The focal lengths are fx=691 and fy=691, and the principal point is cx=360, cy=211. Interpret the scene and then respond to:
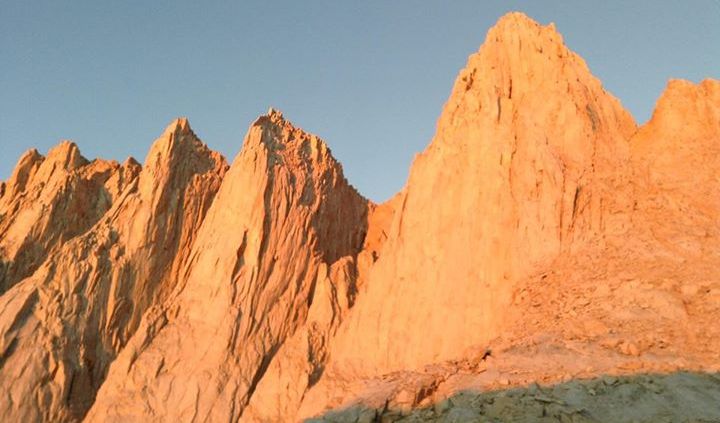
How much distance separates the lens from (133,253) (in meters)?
23.0

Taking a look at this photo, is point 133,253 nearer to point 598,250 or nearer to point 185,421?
point 185,421

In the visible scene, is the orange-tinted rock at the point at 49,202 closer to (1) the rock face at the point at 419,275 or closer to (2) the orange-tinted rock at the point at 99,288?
(1) the rock face at the point at 419,275

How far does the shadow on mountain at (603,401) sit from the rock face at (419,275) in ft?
0.54

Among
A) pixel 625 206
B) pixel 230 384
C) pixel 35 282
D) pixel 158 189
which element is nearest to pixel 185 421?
pixel 230 384

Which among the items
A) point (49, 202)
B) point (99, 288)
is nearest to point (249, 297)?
point (99, 288)

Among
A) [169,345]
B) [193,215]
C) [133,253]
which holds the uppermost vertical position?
[193,215]

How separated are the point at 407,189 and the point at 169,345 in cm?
890

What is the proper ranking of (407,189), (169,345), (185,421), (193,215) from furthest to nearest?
1. (193,215)
2. (407,189)
3. (169,345)
4. (185,421)

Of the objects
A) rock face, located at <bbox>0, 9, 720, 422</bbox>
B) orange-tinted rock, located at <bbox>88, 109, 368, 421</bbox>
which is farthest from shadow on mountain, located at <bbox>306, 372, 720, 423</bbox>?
orange-tinted rock, located at <bbox>88, 109, 368, 421</bbox>

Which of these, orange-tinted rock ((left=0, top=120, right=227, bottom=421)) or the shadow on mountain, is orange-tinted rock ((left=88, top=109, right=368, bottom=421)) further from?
the shadow on mountain

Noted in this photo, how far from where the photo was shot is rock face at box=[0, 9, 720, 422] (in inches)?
637

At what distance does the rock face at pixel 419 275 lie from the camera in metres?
16.2

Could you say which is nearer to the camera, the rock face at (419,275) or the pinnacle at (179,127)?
the rock face at (419,275)

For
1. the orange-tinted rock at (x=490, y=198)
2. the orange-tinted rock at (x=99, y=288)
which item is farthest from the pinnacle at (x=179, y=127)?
the orange-tinted rock at (x=490, y=198)
